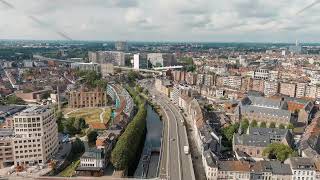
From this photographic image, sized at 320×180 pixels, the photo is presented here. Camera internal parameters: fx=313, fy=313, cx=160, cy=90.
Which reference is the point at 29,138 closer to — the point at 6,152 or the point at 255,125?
the point at 6,152

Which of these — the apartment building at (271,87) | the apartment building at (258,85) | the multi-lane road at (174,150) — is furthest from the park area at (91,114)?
the apartment building at (258,85)

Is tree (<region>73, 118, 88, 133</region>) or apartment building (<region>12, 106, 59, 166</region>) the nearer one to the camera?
apartment building (<region>12, 106, 59, 166</region>)

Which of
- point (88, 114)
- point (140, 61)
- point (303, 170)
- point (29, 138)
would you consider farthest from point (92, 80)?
point (303, 170)

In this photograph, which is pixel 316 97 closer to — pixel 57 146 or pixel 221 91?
pixel 221 91

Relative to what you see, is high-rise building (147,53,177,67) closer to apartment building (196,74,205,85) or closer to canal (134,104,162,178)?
apartment building (196,74,205,85)

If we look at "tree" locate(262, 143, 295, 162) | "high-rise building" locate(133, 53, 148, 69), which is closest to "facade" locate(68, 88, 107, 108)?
"tree" locate(262, 143, 295, 162)

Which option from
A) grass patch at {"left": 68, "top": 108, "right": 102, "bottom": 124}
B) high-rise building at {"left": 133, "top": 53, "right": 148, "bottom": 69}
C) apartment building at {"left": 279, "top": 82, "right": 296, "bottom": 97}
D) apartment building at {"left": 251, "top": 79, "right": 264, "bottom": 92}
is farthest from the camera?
high-rise building at {"left": 133, "top": 53, "right": 148, "bottom": 69}

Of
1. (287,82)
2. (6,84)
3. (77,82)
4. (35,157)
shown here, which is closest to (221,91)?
(287,82)
